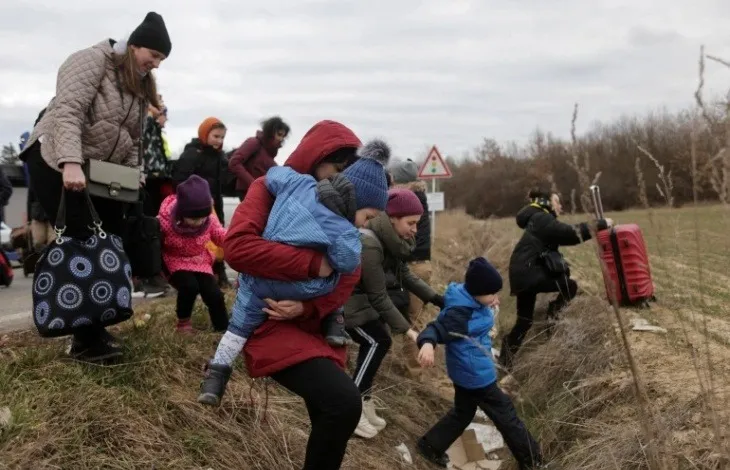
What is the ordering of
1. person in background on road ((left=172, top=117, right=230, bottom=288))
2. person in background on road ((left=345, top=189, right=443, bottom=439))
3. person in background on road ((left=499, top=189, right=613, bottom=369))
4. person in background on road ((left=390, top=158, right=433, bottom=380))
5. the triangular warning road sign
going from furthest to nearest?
the triangular warning road sign < person in background on road ((left=499, top=189, right=613, bottom=369)) < person in background on road ((left=172, top=117, right=230, bottom=288)) < person in background on road ((left=390, top=158, right=433, bottom=380)) < person in background on road ((left=345, top=189, right=443, bottom=439))

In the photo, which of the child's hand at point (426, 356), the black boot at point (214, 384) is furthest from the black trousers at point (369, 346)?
the black boot at point (214, 384)

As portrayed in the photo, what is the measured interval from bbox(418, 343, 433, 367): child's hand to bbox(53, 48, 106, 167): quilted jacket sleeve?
209 cm

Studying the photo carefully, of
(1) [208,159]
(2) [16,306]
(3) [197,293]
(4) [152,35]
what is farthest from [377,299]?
(2) [16,306]

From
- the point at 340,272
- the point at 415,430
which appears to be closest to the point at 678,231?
the point at 340,272

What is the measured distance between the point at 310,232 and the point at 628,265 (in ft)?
17.0

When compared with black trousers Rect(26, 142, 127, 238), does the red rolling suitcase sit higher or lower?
lower

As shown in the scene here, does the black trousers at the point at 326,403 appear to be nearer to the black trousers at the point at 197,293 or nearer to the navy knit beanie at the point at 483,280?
Result: the navy knit beanie at the point at 483,280

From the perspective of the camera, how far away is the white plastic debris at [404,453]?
4293 mm

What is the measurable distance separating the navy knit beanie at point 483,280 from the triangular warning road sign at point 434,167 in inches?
377

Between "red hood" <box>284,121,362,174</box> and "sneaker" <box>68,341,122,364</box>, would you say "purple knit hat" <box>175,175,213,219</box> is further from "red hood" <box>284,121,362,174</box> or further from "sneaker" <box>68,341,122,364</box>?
"red hood" <box>284,121,362,174</box>

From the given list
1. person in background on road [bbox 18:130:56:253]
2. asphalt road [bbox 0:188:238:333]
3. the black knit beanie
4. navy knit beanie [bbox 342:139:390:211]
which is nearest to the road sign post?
asphalt road [bbox 0:188:238:333]

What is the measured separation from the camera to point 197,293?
4.50 m

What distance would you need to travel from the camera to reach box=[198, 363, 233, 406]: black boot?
2.69 meters

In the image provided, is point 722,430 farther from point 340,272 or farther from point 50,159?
point 50,159
